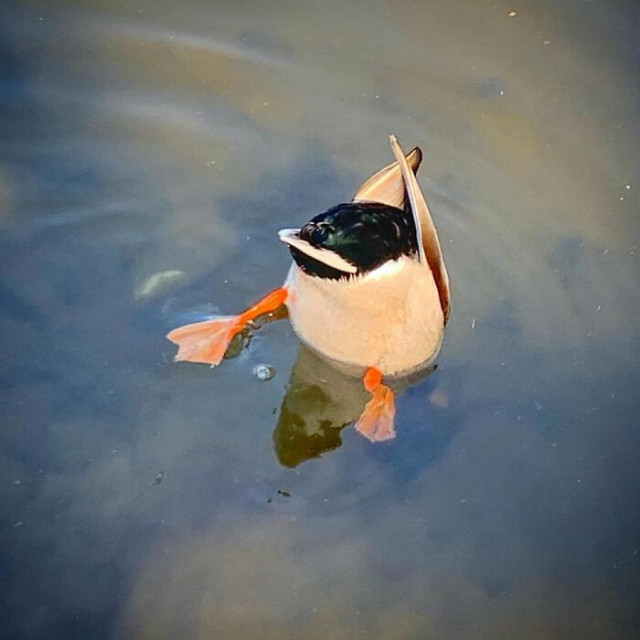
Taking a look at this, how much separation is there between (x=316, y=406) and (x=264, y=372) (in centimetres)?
18

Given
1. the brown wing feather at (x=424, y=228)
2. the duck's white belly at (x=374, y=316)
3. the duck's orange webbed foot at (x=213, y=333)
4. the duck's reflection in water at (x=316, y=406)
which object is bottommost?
the duck's reflection in water at (x=316, y=406)

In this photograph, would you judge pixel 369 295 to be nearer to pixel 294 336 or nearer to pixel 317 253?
pixel 317 253

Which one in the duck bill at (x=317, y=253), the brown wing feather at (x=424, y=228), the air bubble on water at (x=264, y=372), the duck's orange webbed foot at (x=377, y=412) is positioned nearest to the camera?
the duck bill at (x=317, y=253)

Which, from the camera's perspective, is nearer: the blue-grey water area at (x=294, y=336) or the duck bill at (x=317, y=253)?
the duck bill at (x=317, y=253)

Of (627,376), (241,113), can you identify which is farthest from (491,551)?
(241,113)

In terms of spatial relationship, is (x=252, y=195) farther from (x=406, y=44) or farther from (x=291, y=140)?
(x=406, y=44)

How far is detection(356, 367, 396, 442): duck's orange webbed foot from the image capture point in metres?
Answer: 3.08

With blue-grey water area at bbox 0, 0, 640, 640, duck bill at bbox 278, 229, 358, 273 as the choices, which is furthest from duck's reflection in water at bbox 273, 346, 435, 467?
duck bill at bbox 278, 229, 358, 273

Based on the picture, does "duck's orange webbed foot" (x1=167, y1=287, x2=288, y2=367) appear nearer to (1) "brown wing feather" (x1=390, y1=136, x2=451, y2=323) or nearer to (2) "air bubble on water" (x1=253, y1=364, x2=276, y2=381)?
(2) "air bubble on water" (x1=253, y1=364, x2=276, y2=381)

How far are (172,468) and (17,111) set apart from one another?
1.50m

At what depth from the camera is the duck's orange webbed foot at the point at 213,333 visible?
10.4 ft

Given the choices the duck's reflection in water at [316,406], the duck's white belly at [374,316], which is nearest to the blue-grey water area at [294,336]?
the duck's reflection in water at [316,406]

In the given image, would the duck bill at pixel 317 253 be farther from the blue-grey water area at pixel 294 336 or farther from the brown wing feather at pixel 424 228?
the blue-grey water area at pixel 294 336

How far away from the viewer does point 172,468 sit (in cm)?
299
